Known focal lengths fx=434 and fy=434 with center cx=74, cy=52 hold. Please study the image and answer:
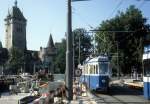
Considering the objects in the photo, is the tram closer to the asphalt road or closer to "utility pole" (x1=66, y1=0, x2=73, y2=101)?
the asphalt road

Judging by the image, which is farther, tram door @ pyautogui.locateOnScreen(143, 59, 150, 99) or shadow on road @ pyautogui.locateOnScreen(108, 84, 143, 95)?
shadow on road @ pyautogui.locateOnScreen(108, 84, 143, 95)

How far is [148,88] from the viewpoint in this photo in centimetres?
2148

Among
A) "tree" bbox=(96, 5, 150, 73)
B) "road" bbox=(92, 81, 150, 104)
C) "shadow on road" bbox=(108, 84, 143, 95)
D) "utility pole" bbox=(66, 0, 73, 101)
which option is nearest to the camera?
"utility pole" bbox=(66, 0, 73, 101)

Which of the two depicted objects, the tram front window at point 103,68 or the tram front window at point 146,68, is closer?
the tram front window at point 146,68

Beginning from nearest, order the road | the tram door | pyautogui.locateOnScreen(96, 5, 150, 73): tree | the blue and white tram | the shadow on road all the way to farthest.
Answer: the tram door
the road
the blue and white tram
the shadow on road
pyautogui.locateOnScreen(96, 5, 150, 73): tree

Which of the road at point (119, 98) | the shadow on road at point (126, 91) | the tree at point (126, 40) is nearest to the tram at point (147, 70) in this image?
the road at point (119, 98)

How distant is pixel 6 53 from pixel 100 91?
428 feet

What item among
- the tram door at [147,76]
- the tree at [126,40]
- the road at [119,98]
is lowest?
the road at [119,98]

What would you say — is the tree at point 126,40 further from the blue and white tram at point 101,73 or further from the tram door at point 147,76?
the tram door at point 147,76

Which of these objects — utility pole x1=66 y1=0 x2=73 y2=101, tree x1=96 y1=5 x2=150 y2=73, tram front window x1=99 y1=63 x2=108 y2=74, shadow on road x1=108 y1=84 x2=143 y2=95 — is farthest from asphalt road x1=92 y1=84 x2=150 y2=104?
tree x1=96 y1=5 x2=150 y2=73

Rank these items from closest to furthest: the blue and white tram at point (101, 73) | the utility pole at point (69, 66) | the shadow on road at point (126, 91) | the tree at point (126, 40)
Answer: the utility pole at point (69, 66) → the blue and white tram at point (101, 73) → the shadow on road at point (126, 91) → the tree at point (126, 40)

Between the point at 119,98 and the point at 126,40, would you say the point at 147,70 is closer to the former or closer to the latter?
the point at 119,98

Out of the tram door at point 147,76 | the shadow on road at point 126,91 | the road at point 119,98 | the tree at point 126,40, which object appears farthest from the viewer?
the tree at point 126,40

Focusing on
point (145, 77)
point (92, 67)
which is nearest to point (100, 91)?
point (92, 67)
